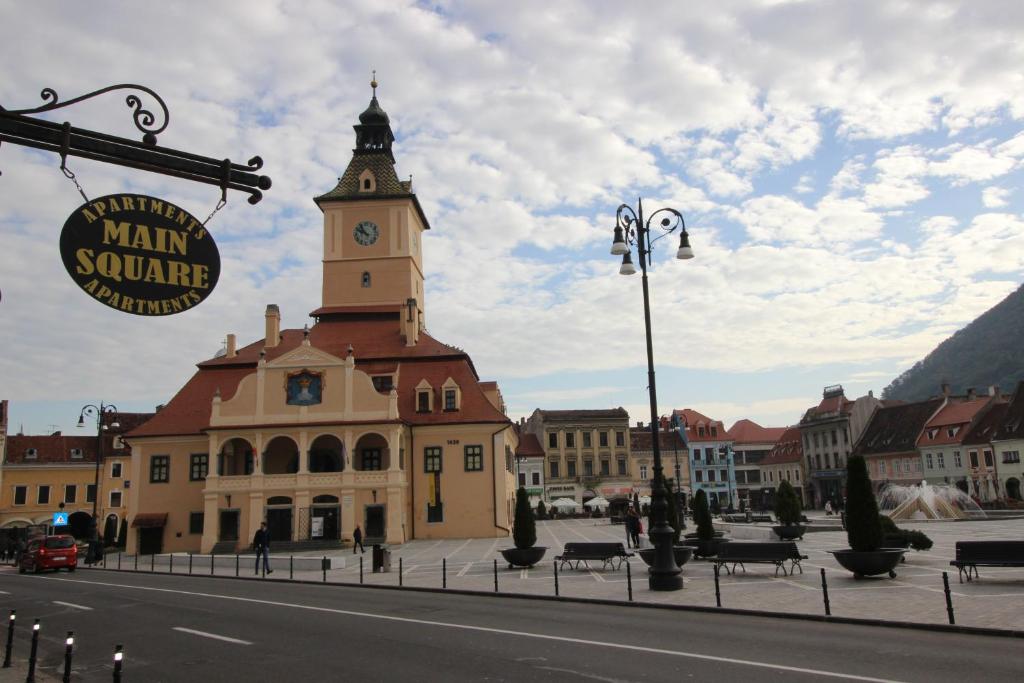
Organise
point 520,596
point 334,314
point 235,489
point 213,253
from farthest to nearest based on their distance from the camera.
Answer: point 334,314 < point 235,489 < point 520,596 < point 213,253

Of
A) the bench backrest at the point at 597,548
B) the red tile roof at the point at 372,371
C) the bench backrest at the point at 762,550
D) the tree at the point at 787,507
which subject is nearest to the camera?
the bench backrest at the point at 762,550

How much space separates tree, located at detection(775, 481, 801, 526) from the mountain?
382ft

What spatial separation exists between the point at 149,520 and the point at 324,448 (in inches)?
418

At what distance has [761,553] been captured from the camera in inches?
812

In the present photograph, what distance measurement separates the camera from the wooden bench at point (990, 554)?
16.9 meters

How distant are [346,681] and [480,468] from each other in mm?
37070

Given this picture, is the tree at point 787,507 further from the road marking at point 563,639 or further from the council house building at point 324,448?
the road marking at point 563,639

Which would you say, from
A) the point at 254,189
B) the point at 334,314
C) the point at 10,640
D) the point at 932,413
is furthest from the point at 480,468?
the point at 932,413

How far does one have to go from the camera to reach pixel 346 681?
10070 mm

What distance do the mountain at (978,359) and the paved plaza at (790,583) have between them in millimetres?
127721

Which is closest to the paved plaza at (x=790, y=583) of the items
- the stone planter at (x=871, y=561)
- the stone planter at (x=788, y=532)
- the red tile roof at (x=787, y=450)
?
the stone planter at (x=871, y=561)

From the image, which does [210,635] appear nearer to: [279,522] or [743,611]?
[743,611]

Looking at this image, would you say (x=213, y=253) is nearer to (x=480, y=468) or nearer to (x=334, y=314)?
(x=480, y=468)

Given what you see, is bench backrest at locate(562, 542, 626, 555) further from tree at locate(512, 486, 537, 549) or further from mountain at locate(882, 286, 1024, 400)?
mountain at locate(882, 286, 1024, 400)
